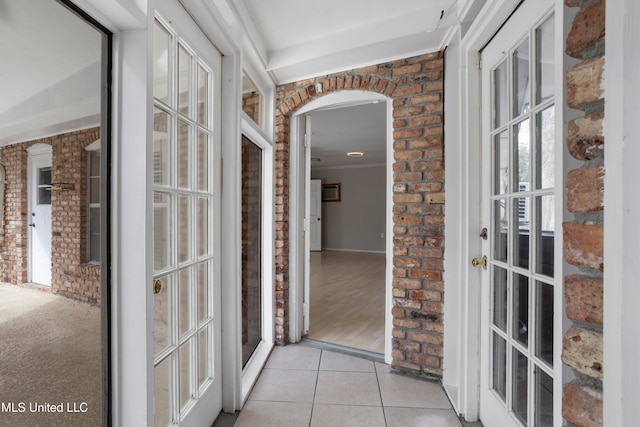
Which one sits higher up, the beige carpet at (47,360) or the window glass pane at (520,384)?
the beige carpet at (47,360)

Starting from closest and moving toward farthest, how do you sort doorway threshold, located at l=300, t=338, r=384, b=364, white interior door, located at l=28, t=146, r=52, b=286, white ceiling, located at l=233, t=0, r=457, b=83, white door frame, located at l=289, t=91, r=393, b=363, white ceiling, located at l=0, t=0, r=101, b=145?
white ceiling, located at l=0, t=0, r=101, b=145, white interior door, located at l=28, t=146, r=52, b=286, white ceiling, located at l=233, t=0, r=457, b=83, doorway threshold, located at l=300, t=338, r=384, b=364, white door frame, located at l=289, t=91, r=393, b=363

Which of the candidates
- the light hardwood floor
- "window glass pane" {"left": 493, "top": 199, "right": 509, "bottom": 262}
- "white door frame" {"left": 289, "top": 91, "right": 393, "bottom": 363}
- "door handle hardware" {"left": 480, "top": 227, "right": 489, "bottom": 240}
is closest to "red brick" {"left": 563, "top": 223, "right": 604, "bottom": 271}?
"window glass pane" {"left": 493, "top": 199, "right": 509, "bottom": 262}

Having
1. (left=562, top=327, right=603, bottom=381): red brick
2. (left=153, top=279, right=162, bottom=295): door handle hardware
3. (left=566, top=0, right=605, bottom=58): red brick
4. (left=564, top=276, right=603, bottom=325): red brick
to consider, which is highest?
(left=566, top=0, right=605, bottom=58): red brick

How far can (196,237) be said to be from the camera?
1438mm

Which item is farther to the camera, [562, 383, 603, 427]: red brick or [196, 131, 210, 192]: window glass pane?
[196, 131, 210, 192]: window glass pane

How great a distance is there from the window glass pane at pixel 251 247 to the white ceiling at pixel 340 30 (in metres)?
0.72

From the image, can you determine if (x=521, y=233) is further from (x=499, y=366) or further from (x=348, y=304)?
(x=348, y=304)

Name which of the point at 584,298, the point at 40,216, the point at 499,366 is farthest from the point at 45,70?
the point at 499,366

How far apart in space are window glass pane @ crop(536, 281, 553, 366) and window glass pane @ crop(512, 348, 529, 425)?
0.13m

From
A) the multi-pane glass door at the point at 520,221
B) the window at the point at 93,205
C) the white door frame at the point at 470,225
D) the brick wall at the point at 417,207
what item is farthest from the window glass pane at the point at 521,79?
the window at the point at 93,205

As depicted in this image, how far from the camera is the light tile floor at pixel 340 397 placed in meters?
1.63

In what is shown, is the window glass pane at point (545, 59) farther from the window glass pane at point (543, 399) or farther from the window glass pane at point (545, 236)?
the window glass pane at point (543, 399)

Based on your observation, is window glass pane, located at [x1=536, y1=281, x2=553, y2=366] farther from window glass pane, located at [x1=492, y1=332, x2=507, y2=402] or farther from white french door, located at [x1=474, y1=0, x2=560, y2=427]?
window glass pane, located at [x1=492, y1=332, x2=507, y2=402]

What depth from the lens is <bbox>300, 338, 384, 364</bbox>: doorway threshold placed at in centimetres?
231
